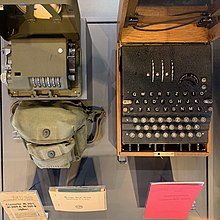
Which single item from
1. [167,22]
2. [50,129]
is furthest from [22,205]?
[167,22]

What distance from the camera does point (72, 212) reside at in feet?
5.51

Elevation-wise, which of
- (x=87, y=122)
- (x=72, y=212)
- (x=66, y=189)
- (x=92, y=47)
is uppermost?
(x=92, y=47)

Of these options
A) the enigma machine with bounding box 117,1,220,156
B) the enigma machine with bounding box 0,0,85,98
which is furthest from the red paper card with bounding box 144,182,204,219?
the enigma machine with bounding box 0,0,85,98

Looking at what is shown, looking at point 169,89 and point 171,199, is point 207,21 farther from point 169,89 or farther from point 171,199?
point 171,199

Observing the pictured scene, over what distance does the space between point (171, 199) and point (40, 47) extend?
77 cm

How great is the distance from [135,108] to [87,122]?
241 millimetres

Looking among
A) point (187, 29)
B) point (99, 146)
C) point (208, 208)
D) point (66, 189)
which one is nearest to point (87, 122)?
point (99, 146)

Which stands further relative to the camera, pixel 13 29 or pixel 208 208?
pixel 208 208

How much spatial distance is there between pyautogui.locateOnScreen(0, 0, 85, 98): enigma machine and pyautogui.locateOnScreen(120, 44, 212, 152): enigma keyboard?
20 centimetres

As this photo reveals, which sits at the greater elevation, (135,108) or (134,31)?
(134,31)

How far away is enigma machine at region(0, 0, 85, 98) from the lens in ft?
4.13

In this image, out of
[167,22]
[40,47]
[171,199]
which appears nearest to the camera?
[40,47]

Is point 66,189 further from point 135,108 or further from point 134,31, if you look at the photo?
point 134,31

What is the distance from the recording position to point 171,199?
5.05 ft
